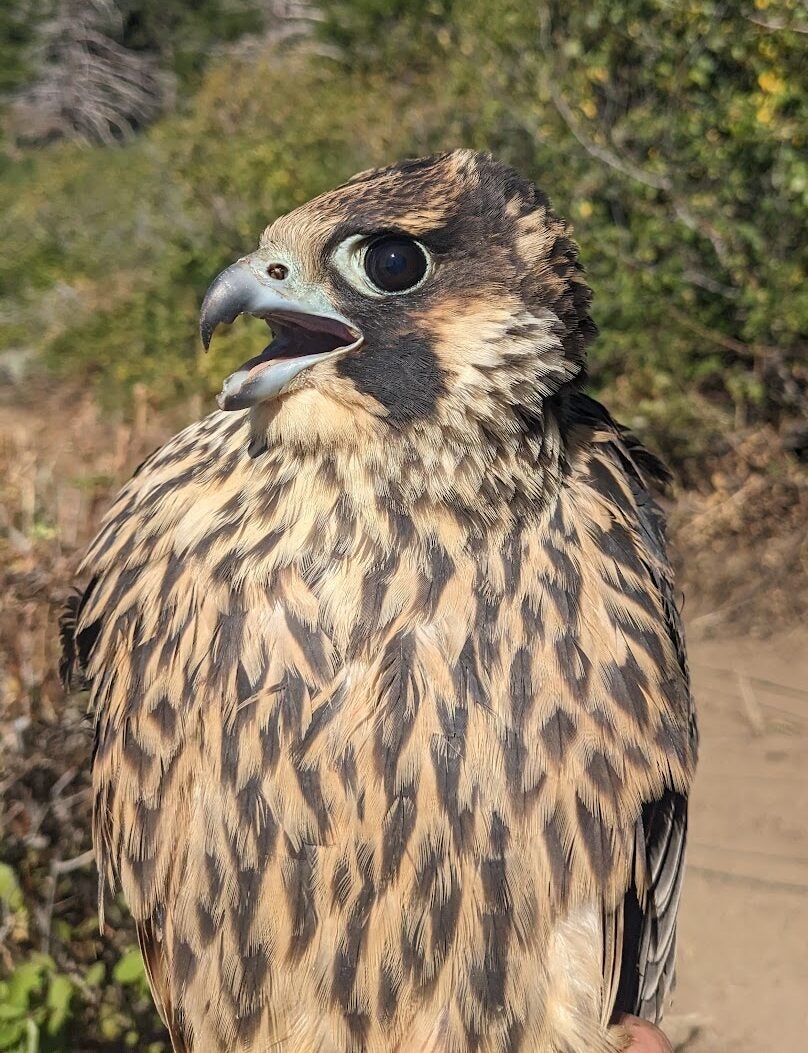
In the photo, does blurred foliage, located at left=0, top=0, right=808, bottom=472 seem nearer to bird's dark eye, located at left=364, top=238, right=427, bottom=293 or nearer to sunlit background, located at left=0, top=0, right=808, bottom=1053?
sunlit background, located at left=0, top=0, right=808, bottom=1053

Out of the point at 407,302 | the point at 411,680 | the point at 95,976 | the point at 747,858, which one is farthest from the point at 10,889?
the point at 747,858

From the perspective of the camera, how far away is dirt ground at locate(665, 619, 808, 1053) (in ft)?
12.7

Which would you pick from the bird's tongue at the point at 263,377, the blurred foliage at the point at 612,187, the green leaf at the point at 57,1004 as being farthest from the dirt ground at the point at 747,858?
the bird's tongue at the point at 263,377

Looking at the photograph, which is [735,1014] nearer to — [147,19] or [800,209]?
[800,209]

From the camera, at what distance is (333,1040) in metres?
1.75

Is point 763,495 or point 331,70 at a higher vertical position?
point 331,70

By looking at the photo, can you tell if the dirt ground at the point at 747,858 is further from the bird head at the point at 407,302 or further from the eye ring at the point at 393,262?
the eye ring at the point at 393,262

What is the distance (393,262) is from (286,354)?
26 cm

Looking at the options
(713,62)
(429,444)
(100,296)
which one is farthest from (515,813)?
(100,296)

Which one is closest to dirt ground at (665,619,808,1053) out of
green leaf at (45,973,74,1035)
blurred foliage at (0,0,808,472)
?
blurred foliage at (0,0,808,472)

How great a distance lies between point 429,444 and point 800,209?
4.63 meters

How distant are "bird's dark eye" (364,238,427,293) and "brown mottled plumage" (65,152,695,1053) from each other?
0.8 inches

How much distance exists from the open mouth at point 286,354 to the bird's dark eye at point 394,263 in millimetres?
96

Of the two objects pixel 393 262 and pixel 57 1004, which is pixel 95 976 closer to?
pixel 57 1004
